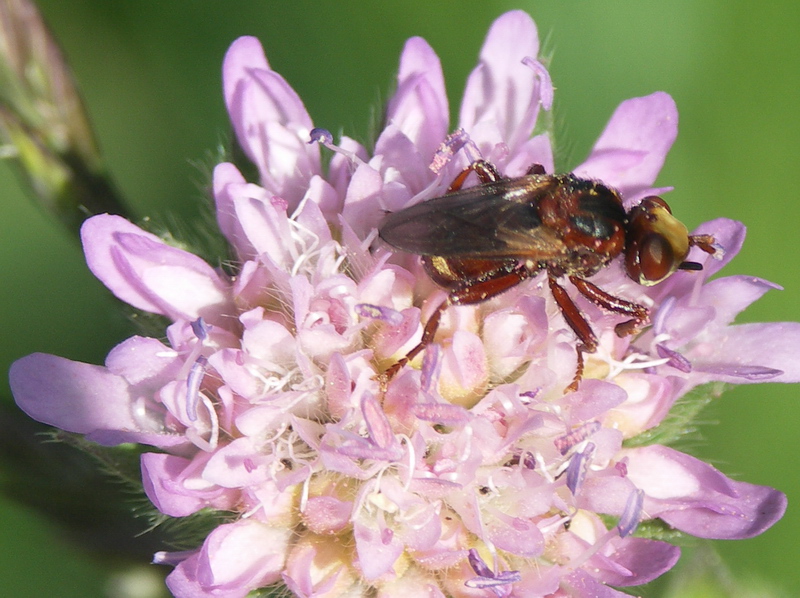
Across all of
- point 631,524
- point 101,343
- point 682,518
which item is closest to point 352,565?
point 631,524

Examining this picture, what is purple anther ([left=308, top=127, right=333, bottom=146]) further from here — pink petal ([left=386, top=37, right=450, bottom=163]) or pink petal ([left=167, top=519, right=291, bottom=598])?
pink petal ([left=167, top=519, right=291, bottom=598])

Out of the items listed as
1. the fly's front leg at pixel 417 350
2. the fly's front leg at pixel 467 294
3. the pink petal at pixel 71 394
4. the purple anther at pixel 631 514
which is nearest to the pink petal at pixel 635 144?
the fly's front leg at pixel 467 294

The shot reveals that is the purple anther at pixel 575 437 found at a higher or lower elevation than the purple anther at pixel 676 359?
lower

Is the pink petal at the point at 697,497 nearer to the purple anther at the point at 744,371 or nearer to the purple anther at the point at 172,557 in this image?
the purple anther at the point at 744,371

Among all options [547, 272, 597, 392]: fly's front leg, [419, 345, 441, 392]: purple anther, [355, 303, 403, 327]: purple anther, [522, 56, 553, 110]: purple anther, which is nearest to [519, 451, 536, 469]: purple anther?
[547, 272, 597, 392]: fly's front leg

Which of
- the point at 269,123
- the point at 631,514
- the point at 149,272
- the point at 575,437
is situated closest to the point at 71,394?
the point at 149,272
